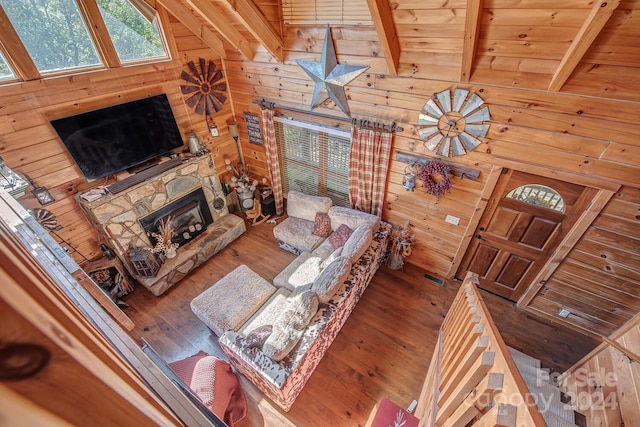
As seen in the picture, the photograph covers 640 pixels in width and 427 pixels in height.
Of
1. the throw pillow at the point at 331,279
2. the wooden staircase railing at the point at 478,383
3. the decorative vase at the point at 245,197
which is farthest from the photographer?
the decorative vase at the point at 245,197

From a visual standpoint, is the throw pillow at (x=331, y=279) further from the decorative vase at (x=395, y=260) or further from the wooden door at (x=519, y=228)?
the wooden door at (x=519, y=228)

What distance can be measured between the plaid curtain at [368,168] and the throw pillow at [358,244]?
21.1 inches

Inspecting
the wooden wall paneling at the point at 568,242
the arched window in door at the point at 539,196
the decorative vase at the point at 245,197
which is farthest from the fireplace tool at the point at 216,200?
the wooden wall paneling at the point at 568,242

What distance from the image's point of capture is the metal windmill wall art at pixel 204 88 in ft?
13.1

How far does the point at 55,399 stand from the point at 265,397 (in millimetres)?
3015

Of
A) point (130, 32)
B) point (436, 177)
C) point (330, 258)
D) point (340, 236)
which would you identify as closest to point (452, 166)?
point (436, 177)

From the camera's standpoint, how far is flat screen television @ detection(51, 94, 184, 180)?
307 cm

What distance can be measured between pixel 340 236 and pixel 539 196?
87.7 inches

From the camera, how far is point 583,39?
76.1 inches

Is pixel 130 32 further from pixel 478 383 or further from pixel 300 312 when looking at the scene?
pixel 478 383

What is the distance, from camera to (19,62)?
265cm

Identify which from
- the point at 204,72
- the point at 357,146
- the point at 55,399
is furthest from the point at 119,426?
the point at 204,72

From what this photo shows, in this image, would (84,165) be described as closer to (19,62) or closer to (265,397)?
(19,62)

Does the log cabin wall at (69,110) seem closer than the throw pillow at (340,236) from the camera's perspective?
Yes
